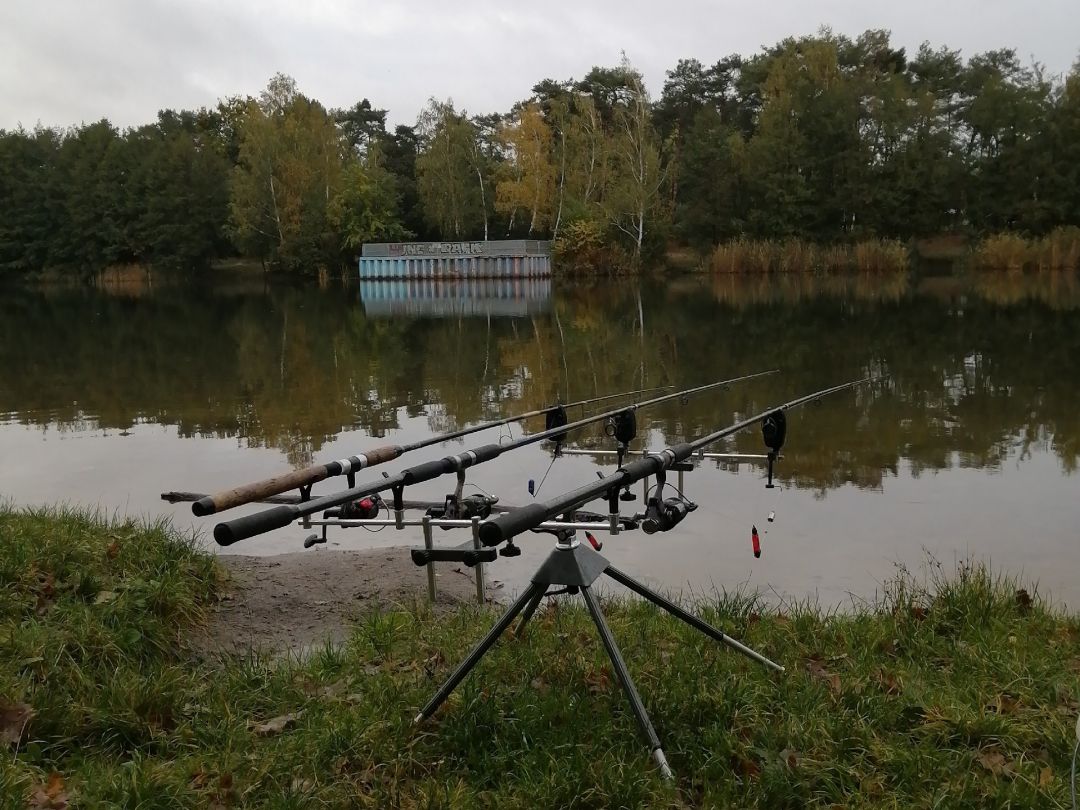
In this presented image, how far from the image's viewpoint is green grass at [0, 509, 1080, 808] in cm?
309

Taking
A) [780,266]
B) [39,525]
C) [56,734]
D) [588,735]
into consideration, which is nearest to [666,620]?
[588,735]

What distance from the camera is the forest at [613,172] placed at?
48.3m

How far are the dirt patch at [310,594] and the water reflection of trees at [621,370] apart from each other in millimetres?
3561

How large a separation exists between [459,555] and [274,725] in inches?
46.5

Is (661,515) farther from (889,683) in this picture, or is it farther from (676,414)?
(676,414)

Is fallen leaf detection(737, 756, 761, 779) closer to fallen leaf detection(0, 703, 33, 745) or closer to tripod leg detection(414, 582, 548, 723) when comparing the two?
tripod leg detection(414, 582, 548, 723)

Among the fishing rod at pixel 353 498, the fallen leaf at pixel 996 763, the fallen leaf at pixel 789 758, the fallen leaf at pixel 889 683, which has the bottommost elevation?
the fallen leaf at pixel 789 758

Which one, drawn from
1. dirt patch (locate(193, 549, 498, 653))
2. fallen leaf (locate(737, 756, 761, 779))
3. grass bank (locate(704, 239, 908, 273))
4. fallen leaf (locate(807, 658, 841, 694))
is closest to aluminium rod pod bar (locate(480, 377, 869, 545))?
fallen leaf (locate(737, 756, 761, 779))

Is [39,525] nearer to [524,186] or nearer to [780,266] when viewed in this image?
[780,266]

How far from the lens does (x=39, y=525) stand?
5453 millimetres

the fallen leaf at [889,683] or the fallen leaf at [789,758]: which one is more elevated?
the fallen leaf at [889,683]

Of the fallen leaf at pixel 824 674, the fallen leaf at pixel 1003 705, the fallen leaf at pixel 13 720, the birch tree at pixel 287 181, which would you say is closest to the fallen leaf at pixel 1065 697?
the fallen leaf at pixel 1003 705

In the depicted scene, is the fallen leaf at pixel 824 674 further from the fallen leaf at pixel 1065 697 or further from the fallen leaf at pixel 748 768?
the fallen leaf at pixel 1065 697

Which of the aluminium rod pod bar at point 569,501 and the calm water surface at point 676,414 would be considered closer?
the aluminium rod pod bar at point 569,501
